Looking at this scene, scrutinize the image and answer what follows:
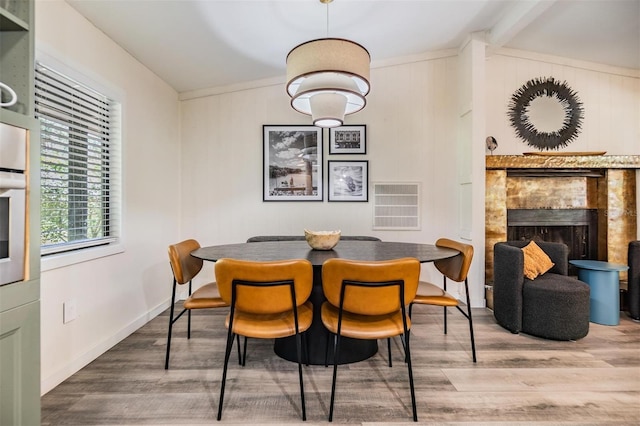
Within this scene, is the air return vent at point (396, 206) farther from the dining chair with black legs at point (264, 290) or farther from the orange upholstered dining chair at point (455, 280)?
the dining chair with black legs at point (264, 290)

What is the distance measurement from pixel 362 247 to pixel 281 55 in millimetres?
2147

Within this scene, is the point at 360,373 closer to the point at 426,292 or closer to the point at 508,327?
the point at 426,292

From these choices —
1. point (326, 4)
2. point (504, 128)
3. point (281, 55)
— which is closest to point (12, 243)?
point (326, 4)

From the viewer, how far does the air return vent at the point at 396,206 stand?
380 centimetres

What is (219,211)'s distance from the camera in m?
3.83

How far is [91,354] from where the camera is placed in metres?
2.27

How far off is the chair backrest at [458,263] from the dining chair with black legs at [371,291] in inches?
26.5

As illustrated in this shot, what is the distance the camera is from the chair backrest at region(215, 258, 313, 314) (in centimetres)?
159

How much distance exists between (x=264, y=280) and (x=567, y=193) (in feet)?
12.7

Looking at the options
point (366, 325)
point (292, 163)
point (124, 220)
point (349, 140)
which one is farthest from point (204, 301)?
point (349, 140)

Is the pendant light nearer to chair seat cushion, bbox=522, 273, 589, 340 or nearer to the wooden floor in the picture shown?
the wooden floor

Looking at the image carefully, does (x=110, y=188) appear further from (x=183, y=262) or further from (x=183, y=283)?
(x=183, y=283)

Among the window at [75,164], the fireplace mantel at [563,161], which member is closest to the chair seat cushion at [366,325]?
the window at [75,164]

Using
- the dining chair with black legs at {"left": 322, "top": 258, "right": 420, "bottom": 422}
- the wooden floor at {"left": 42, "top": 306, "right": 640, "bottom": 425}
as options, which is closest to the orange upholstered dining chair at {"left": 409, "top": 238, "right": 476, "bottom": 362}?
the wooden floor at {"left": 42, "top": 306, "right": 640, "bottom": 425}
